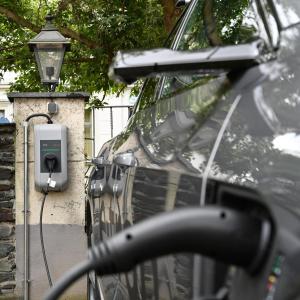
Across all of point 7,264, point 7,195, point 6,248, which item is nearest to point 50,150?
point 7,195

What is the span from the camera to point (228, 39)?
239 cm

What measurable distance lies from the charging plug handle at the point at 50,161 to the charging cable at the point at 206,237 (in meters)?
5.74

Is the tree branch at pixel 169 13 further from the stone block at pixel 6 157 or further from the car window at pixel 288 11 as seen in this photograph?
the car window at pixel 288 11

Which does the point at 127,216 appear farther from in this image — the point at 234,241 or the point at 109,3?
the point at 109,3

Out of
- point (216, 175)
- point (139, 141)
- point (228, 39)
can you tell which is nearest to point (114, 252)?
point (216, 175)

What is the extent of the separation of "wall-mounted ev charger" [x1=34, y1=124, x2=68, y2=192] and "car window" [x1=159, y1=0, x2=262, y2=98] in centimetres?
381

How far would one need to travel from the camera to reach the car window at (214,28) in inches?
84.1

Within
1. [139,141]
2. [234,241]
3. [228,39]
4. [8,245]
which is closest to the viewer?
[234,241]

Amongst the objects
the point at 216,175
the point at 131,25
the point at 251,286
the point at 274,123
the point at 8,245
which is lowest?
the point at 8,245

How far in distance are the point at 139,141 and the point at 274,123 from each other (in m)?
1.17

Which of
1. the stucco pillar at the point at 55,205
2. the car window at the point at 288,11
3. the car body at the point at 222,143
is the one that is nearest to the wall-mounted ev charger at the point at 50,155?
the stucco pillar at the point at 55,205

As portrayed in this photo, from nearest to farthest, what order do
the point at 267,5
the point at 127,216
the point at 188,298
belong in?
the point at 188,298 → the point at 267,5 → the point at 127,216

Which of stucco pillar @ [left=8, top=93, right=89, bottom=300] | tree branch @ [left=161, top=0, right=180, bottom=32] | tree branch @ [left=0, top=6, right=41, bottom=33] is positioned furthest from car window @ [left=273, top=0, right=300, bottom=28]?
tree branch @ [left=0, top=6, right=41, bottom=33]

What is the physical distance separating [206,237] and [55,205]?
6073mm
